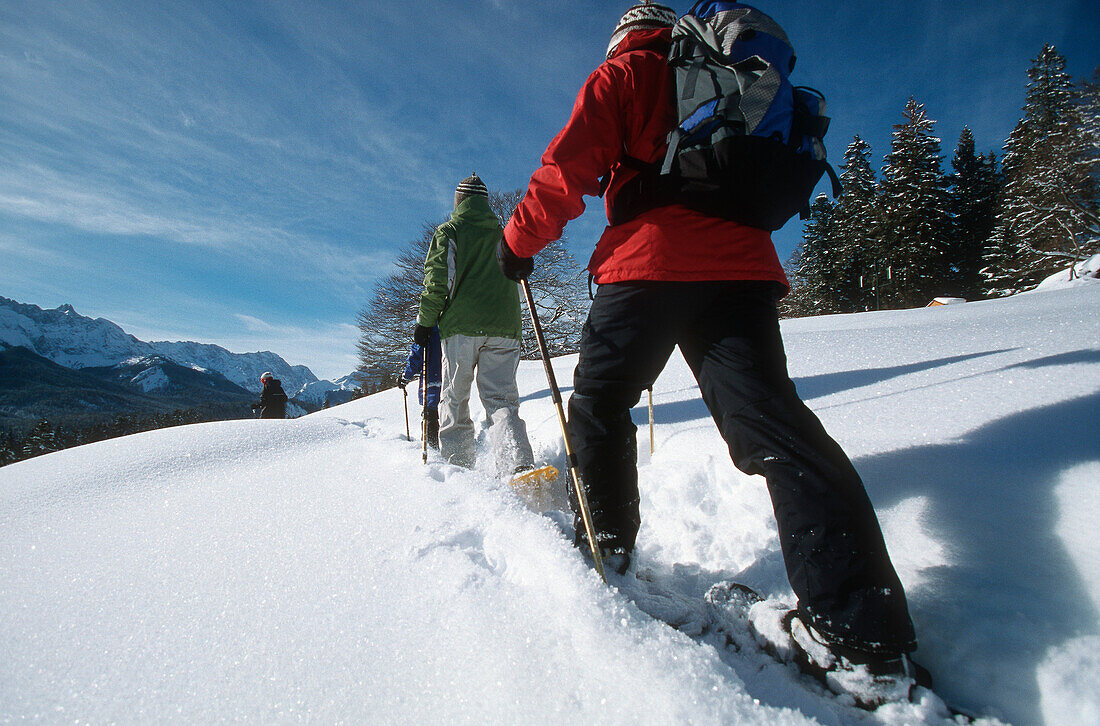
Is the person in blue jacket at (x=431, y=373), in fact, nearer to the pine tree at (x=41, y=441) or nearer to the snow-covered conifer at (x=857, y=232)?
the snow-covered conifer at (x=857, y=232)

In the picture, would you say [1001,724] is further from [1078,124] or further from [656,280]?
[1078,124]

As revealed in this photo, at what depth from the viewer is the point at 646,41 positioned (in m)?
1.32

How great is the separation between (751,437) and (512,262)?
0.95 metres

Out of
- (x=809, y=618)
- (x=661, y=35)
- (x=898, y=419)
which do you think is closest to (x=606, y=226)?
(x=661, y=35)

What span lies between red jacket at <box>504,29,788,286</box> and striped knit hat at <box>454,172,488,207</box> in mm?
2133

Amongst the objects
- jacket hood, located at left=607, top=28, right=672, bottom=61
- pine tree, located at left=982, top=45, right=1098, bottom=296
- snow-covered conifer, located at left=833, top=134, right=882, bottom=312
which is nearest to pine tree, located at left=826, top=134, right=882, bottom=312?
snow-covered conifer, located at left=833, top=134, right=882, bottom=312

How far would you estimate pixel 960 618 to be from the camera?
1.03m

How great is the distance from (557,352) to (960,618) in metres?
16.3

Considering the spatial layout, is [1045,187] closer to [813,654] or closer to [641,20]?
[641,20]

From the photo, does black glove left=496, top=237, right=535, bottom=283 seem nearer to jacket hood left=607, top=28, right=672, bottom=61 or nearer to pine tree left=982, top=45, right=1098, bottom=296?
jacket hood left=607, top=28, right=672, bottom=61

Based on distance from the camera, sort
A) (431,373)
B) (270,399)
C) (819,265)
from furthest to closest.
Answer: (819,265), (270,399), (431,373)

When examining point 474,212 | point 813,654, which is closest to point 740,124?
point 813,654

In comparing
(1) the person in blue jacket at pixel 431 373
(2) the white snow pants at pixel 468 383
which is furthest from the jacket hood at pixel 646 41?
(1) the person in blue jacket at pixel 431 373

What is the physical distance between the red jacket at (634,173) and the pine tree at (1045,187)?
94.7 feet
